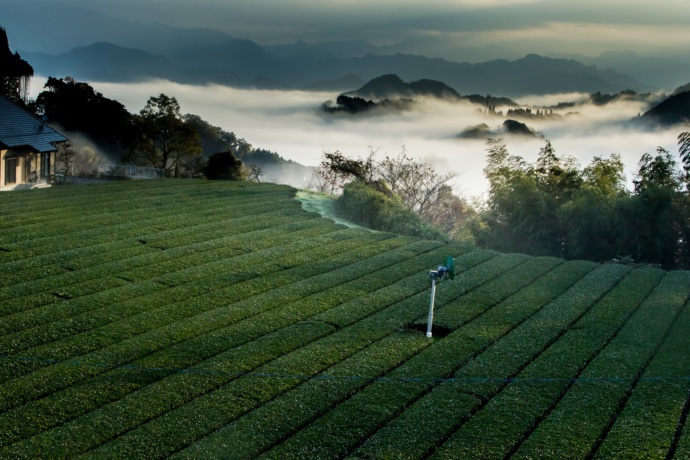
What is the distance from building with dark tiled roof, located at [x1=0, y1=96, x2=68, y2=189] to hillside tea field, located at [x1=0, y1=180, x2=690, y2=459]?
11894 millimetres

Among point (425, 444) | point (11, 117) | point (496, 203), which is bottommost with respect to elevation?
point (425, 444)

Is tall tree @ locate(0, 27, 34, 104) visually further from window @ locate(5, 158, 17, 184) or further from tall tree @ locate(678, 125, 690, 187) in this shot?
tall tree @ locate(678, 125, 690, 187)

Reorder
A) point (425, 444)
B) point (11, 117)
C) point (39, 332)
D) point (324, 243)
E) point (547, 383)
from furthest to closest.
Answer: point (11, 117), point (324, 243), point (39, 332), point (547, 383), point (425, 444)

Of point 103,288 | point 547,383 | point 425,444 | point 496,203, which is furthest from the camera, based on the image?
point 496,203

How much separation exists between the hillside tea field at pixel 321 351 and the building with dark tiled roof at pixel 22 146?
1189 centimetres

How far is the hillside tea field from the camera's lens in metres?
12.3

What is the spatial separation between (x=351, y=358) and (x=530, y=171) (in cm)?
2206

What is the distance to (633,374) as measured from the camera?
15.1 meters

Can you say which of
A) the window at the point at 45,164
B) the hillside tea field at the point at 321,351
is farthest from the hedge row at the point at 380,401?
the window at the point at 45,164

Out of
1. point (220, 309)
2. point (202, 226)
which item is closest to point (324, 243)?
point (202, 226)

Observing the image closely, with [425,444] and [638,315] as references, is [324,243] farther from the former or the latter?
[425,444]

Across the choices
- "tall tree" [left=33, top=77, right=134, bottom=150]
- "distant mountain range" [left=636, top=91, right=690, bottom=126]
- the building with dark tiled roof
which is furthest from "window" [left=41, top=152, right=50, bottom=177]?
"distant mountain range" [left=636, top=91, right=690, bottom=126]

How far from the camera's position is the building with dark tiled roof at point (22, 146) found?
36.4 metres

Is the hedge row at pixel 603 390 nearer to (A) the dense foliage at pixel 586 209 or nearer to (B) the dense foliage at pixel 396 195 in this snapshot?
(A) the dense foliage at pixel 586 209
